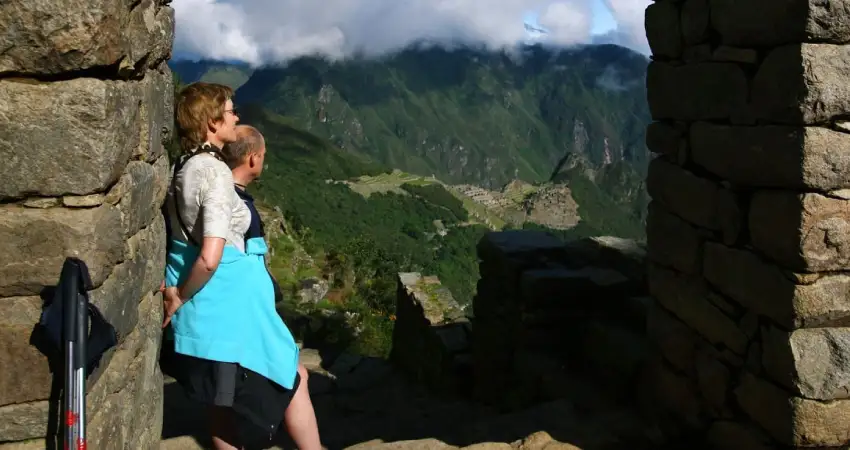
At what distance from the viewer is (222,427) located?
143 inches

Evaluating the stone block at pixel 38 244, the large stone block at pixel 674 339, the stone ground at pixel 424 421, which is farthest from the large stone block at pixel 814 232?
the stone block at pixel 38 244

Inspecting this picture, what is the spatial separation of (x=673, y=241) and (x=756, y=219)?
3.39ft

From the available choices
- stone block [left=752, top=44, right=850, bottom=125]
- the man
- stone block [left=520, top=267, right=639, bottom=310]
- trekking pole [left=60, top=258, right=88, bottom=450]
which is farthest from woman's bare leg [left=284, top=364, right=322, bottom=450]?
stone block [left=520, top=267, right=639, bottom=310]

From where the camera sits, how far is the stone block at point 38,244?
2.36 m

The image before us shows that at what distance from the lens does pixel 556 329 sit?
274 inches

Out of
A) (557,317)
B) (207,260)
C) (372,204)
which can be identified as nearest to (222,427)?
(207,260)

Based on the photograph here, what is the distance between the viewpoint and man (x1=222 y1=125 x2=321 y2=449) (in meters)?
3.47

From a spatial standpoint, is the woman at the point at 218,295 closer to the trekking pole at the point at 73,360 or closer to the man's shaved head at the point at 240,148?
the man's shaved head at the point at 240,148

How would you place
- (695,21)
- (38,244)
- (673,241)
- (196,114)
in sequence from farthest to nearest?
(673,241), (695,21), (196,114), (38,244)

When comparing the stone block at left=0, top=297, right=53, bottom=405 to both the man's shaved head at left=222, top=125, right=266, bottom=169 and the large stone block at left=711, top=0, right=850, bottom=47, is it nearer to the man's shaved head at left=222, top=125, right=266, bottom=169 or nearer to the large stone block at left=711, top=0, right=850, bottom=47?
the man's shaved head at left=222, top=125, right=266, bottom=169

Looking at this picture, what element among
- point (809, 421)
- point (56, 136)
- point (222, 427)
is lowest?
point (222, 427)

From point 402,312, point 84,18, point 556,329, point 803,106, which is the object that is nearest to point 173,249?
point 84,18

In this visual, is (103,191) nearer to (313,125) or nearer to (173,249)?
(173,249)

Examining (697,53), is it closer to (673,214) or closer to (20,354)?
(673,214)
